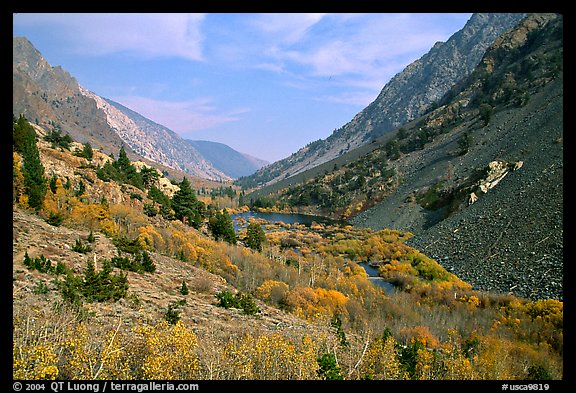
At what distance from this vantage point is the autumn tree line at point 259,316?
5.45 m

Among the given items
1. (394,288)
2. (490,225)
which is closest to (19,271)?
(394,288)

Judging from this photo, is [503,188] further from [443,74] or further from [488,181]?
[443,74]

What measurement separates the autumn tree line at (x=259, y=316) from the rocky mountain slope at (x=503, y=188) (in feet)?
10.3

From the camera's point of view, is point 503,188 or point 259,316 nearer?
point 259,316

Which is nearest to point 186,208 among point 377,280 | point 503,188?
point 377,280

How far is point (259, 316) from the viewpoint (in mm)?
12602

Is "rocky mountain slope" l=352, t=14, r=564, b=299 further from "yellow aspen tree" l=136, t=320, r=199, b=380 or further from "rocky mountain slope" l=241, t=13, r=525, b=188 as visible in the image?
"rocky mountain slope" l=241, t=13, r=525, b=188

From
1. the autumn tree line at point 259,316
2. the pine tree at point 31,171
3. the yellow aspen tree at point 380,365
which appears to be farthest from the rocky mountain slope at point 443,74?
the yellow aspen tree at point 380,365

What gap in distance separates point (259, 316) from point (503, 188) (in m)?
34.7

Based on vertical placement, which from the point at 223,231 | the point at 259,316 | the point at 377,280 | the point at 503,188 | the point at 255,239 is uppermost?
the point at 503,188

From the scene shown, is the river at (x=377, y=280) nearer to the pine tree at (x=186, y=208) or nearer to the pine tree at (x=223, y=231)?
the pine tree at (x=223, y=231)

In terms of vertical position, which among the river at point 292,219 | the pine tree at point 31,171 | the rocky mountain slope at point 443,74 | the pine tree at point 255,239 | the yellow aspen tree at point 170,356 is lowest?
the pine tree at point 255,239

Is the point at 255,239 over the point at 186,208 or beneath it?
beneath

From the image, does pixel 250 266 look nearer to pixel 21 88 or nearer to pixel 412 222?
pixel 412 222
